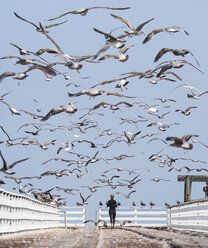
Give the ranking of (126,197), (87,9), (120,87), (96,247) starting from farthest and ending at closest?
(126,197) < (120,87) < (87,9) < (96,247)

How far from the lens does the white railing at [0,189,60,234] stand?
55.6ft

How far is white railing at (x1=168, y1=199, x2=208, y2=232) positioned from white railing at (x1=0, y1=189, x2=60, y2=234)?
291 inches

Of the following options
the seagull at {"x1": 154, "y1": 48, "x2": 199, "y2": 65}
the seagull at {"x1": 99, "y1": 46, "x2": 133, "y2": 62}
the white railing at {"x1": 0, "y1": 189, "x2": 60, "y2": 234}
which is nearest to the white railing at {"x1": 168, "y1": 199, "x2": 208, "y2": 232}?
the white railing at {"x1": 0, "y1": 189, "x2": 60, "y2": 234}

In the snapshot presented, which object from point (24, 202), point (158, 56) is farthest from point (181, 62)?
point (24, 202)

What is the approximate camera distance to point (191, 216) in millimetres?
24688

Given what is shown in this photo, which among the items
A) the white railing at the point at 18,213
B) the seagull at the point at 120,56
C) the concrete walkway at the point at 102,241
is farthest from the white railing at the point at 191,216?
the seagull at the point at 120,56

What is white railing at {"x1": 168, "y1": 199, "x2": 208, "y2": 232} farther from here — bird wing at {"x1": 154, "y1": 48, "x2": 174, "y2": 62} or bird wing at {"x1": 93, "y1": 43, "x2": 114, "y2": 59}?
bird wing at {"x1": 93, "y1": 43, "x2": 114, "y2": 59}

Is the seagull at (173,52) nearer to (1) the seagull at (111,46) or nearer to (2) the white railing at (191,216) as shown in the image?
(1) the seagull at (111,46)

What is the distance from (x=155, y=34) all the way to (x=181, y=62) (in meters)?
1.24

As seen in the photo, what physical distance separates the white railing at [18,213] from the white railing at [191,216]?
7384mm

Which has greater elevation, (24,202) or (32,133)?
(32,133)

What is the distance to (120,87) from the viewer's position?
16.8 metres

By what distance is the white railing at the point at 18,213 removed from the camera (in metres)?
16.9

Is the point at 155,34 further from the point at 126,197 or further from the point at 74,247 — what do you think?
the point at 126,197
